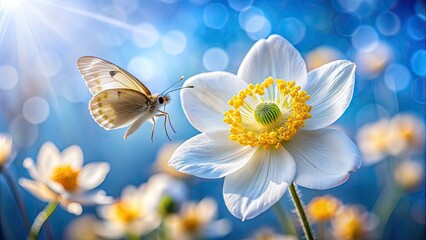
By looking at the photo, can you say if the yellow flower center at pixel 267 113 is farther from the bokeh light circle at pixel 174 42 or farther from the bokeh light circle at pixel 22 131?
the bokeh light circle at pixel 174 42

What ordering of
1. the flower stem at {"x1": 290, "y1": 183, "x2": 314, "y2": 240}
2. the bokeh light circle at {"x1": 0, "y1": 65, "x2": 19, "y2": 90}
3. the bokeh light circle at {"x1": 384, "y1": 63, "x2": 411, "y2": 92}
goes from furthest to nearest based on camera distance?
the bokeh light circle at {"x1": 384, "y1": 63, "x2": 411, "y2": 92}, the bokeh light circle at {"x1": 0, "y1": 65, "x2": 19, "y2": 90}, the flower stem at {"x1": 290, "y1": 183, "x2": 314, "y2": 240}

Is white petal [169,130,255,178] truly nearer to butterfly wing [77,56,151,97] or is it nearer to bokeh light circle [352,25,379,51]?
butterfly wing [77,56,151,97]

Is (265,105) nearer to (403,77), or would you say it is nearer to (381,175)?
(381,175)

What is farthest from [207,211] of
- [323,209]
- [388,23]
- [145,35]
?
[388,23]

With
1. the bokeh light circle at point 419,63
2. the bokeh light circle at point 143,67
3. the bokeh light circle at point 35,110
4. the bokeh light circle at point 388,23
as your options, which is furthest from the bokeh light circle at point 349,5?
the bokeh light circle at point 35,110

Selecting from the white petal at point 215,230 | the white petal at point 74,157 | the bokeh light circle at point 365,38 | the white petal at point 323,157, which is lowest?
the white petal at point 215,230

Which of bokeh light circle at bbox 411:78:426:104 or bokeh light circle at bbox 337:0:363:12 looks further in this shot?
bokeh light circle at bbox 337:0:363:12

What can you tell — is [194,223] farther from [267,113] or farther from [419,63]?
[419,63]

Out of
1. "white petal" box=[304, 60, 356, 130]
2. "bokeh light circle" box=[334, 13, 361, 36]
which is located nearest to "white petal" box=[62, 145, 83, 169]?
"white petal" box=[304, 60, 356, 130]

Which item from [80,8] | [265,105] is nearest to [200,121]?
[265,105]
